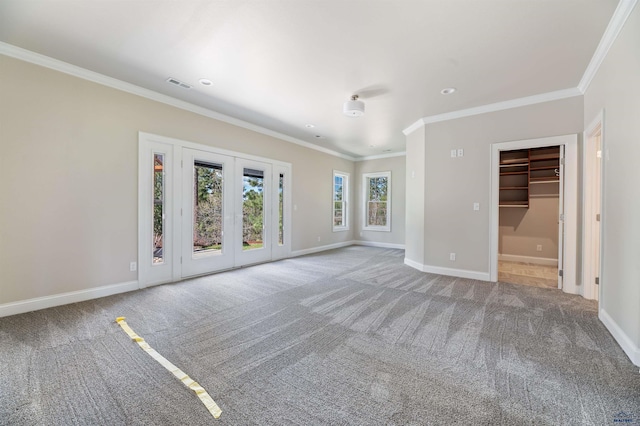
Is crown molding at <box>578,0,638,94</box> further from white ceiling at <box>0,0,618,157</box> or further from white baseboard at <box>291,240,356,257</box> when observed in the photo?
white baseboard at <box>291,240,356,257</box>

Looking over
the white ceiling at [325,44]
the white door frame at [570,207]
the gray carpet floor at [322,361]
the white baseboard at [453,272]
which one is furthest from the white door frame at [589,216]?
the white baseboard at [453,272]

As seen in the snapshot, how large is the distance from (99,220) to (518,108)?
6.27 meters

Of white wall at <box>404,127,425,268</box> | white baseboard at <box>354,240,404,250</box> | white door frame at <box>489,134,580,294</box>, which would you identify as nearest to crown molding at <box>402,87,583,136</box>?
white wall at <box>404,127,425,268</box>

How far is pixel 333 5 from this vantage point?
7.27 ft

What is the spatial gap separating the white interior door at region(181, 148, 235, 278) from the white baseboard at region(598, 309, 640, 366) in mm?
5159

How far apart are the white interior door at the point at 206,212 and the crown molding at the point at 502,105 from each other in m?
3.82

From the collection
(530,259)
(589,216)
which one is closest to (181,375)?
(589,216)

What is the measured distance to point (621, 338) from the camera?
7.57 feet

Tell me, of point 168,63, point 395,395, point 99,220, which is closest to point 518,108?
point 395,395

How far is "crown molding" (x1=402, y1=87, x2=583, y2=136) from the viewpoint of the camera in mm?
3813

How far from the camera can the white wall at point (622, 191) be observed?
212cm

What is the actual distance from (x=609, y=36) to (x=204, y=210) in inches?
217

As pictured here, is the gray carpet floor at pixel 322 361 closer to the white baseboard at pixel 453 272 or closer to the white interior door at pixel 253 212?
the white baseboard at pixel 453 272

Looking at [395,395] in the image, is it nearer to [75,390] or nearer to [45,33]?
[75,390]
